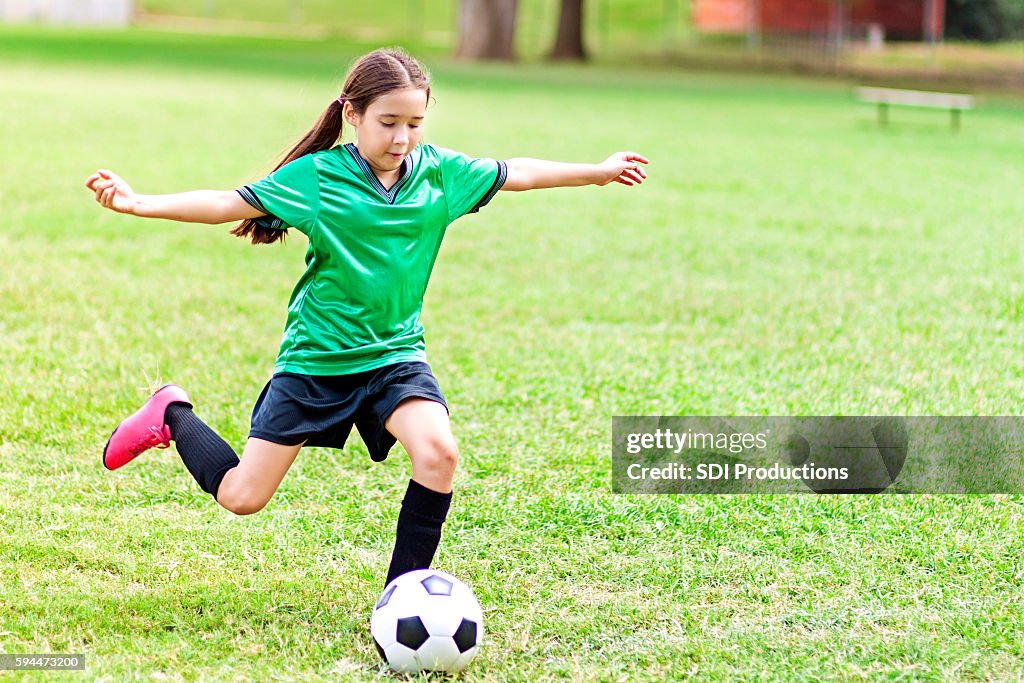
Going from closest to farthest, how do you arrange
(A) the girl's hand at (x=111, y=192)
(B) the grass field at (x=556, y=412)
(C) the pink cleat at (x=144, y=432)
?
(A) the girl's hand at (x=111, y=192) → (B) the grass field at (x=556, y=412) → (C) the pink cleat at (x=144, y=432)

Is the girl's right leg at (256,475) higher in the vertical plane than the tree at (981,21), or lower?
lower

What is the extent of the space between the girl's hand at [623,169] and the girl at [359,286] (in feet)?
1.88

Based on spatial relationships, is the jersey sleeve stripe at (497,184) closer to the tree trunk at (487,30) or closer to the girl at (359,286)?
the girl at (359,286)

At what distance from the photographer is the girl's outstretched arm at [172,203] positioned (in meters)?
3.30

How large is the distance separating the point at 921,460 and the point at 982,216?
256 inches

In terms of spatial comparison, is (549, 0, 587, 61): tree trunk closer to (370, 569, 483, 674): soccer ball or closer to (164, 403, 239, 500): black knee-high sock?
(164, 403, 239, 500): black knee-high sock

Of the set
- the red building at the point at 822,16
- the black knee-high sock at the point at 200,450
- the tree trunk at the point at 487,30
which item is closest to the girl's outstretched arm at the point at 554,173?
the black knee-high sock at the point at 200,450

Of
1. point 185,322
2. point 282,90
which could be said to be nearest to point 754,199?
point 185,322

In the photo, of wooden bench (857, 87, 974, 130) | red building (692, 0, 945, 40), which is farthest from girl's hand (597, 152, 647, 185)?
red building (692, 0, 945, 40)

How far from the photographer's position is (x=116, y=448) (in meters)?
4.06

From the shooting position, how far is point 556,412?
5.38m

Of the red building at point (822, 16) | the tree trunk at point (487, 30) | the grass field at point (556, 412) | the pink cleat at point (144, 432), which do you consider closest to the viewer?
the grass field at point (556, 412)

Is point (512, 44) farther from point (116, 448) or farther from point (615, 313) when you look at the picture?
point (116, 448)

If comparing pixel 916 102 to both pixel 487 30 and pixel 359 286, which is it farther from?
pixel 359 286
